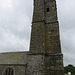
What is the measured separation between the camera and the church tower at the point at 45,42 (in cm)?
1438

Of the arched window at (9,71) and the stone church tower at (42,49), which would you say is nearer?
the stone church tower at (42,49)

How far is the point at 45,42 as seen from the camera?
16.0 metres

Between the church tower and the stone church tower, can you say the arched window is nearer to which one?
the stone church tower

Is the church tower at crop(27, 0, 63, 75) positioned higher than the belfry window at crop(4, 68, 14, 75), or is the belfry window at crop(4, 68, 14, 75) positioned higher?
the church tower at crop(27, 0, 63, 75)

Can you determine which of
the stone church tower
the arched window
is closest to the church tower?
the stone church tower

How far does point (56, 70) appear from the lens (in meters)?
14.2

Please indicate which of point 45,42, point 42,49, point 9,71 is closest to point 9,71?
point 9,71

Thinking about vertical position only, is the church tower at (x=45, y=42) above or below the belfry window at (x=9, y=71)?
above

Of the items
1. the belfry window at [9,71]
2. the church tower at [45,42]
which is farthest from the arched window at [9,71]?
the church tower at [45,42]

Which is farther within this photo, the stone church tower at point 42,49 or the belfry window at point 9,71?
the belfry window at point 9,71

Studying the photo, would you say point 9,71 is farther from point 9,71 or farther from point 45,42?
point 45,42

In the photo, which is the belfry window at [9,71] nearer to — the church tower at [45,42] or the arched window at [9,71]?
the arched window at [9,71]

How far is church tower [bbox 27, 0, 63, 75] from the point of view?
14.4 metres

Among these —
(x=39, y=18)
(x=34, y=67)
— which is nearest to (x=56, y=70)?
(x=34, y=67)
